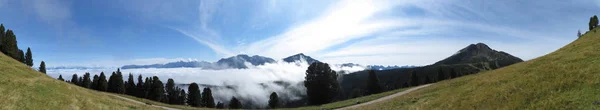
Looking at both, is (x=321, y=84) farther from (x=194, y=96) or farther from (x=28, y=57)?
(x=28, y=57)

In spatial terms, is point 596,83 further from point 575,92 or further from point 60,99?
point 60,99

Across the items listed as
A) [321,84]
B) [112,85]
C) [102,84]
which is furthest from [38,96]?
[112,85]

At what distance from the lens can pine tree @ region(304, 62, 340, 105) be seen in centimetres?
8119

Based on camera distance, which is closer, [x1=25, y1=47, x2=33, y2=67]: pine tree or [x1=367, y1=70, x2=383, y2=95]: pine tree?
[x1=367, y1=70, x2=383, y2=95]: pine tree

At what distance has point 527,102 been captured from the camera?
15.3m

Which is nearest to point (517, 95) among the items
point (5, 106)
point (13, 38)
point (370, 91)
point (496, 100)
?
point (496, 100)

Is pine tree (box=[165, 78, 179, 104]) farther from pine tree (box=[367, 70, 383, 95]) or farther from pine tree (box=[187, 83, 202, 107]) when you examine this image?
pine tree (box=[367, 70, 383, 95])

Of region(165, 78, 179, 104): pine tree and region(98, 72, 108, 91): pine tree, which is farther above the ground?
region(98, 72, 108, 91): pine tree

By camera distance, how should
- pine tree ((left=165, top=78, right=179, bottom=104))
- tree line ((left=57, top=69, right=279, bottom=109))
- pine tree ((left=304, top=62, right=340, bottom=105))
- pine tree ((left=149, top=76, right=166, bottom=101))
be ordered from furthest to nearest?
pine tree ((left=165, top=78, right=179, bottom=104)) → pine tree ((left=149, top=76, right=166, bottom=101)) → tree line ((left=57, top=69, right=279, bottom=109)) → pine tree ((left=304, top=62, right=340, bottom=105))

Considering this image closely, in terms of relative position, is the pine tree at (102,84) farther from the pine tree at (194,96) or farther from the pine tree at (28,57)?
the pine tree at (28,57)

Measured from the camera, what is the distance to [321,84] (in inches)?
3226

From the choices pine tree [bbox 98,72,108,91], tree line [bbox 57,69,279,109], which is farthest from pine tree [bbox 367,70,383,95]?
pine tree [bbox 98,72,108,91]

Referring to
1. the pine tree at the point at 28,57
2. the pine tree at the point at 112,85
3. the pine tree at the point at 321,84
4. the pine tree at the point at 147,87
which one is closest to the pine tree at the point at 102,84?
the pine tree at the point at 112,85

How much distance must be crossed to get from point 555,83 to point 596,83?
2.03 m
